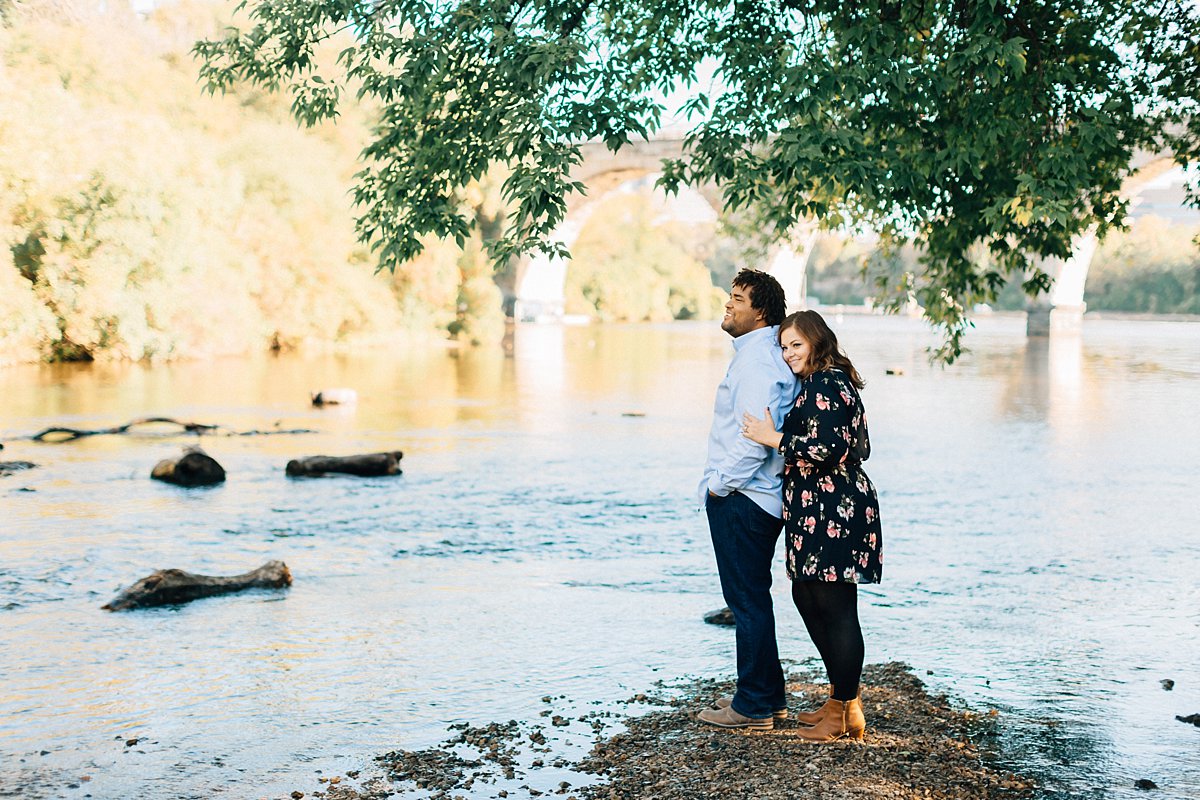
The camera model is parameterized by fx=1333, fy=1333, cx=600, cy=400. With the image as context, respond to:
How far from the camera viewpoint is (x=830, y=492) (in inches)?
198

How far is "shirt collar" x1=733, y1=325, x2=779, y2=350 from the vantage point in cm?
524

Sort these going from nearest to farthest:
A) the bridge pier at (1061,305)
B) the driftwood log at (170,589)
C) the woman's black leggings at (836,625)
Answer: the woman's black leggings at (836,625), the driftwood log at (170,589), the bridge pier at (1061,305)

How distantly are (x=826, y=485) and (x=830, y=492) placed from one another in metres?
0.03

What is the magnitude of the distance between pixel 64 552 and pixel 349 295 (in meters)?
31.3

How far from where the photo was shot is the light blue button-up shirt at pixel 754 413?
16.9 feet

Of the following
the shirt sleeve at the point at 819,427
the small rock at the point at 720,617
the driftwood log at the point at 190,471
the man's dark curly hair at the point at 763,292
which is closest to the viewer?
the shirt sleeve at the point at 819,427

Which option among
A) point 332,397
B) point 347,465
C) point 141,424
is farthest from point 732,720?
point 332,397

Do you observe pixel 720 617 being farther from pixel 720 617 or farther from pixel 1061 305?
pixel 1061 305

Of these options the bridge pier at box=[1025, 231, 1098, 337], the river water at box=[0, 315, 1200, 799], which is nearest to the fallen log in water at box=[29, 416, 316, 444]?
the river water at box=[0, 315, 1200, 799]

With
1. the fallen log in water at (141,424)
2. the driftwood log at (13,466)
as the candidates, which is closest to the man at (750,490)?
the driftwood log at (13,466)

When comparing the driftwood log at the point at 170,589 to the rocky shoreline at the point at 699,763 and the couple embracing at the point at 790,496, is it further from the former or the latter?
the couple embracing at the point at 790,496

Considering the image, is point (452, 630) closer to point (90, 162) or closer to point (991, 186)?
point (991, 186)

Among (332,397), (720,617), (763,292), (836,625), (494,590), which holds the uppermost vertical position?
(763,292)

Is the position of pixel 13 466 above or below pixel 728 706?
below
